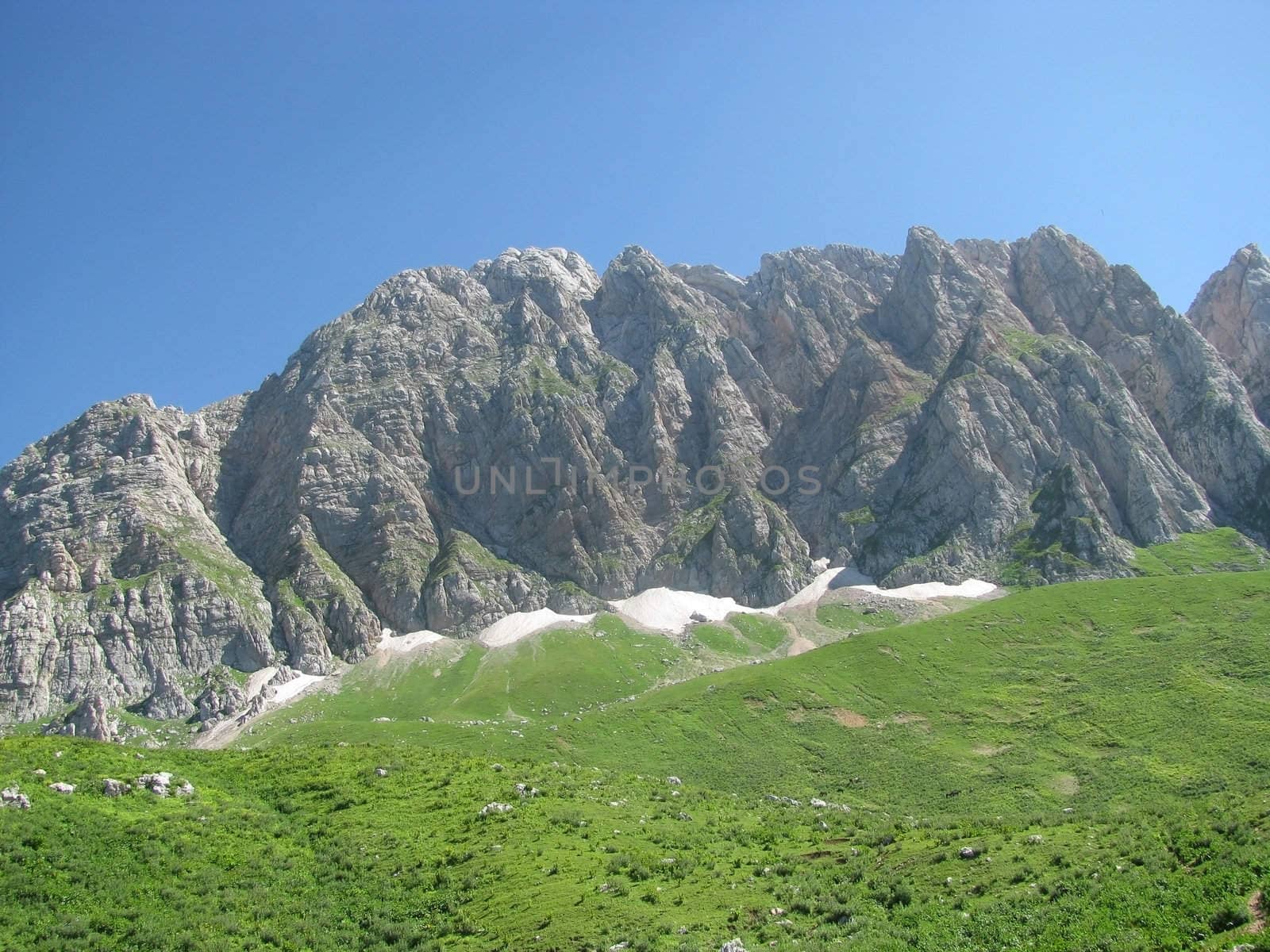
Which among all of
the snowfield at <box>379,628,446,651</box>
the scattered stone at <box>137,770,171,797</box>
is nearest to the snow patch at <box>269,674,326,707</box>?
the snowfield at <box>379,628,446,651</box>

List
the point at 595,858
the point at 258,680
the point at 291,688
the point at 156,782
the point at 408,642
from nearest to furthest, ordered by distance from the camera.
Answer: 1. the point at 595,858
2. the point at 156,782
3. the point at 291,688
4. the point at 258,680
5. the point at 408,642

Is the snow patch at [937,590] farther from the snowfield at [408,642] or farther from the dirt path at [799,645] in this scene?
the snowfield at [408,642]

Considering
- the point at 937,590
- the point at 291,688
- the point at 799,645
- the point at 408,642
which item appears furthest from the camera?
the point at 408,642

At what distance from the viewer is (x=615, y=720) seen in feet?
433

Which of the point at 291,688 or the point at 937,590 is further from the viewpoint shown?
the point at 937,590

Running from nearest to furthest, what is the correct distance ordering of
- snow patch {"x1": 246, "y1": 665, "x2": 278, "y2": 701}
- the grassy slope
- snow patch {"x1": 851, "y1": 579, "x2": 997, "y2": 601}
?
the grassy slope < snow patch {"x1": 246, "y1": 665, "x2": 278, "y2": 701} < snow patch {"x1": 851, "y1": 579, "x2": 997, "y2": 601}

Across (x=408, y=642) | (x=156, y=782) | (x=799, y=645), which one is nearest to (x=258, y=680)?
(x=408, y=642)

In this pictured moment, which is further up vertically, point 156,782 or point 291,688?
point 291,688

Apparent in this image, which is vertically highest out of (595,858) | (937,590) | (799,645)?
(937,590)

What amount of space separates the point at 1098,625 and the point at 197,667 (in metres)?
170

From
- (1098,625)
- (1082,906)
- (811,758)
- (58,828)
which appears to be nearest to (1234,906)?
(1082,906)

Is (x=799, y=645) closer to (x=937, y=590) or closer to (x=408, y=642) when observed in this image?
(x=937, y=590)

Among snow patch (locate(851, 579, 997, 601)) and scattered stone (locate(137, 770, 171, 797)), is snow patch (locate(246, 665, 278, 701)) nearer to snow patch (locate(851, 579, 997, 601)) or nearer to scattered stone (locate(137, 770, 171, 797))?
snow patch (locate(851, 579, 997, 601))

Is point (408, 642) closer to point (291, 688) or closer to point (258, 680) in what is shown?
point (291, 688)
